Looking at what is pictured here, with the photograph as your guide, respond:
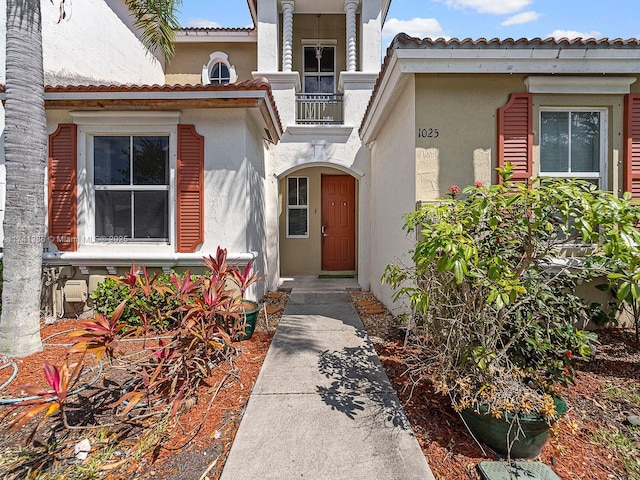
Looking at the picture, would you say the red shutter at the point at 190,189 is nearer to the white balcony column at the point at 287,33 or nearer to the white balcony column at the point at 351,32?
the white balcony column at the point at 287,33

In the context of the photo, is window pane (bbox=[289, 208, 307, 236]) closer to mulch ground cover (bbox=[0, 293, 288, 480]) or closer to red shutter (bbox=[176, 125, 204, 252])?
red shutter (bbox=[176, 125, 204, 252])

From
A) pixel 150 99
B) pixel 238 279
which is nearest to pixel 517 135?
pixel 238 279

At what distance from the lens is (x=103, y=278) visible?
5340 mm

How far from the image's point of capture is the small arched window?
1067cm

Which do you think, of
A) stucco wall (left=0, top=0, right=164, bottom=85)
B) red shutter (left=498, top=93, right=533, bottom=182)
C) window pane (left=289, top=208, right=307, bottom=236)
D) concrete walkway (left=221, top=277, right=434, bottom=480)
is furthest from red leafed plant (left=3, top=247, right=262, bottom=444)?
window pane (left=289, top=208, right=307, bottom=236)

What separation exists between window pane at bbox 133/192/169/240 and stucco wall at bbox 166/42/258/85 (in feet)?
22.4

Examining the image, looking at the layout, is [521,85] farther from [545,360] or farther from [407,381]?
[407,381]


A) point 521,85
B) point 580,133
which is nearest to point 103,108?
point 521,85

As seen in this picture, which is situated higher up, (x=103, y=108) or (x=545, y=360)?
(x=103, y=108)

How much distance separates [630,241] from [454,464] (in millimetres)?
1998

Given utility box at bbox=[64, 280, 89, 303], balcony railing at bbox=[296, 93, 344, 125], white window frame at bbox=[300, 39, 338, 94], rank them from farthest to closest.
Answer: white window frame at bbox=[300, 39, 338, 94] < balcony railing at bbox=[296, 93, 344, 125] < utility box at bbox=[64, 280, 89, 303]

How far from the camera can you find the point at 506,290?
7.75ft

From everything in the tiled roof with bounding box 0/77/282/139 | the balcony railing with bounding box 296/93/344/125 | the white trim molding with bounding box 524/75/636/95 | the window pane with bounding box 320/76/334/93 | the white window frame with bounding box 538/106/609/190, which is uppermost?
the window pane with bounding box 320/76/334/93

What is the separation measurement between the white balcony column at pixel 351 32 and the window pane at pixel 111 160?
576 cm
